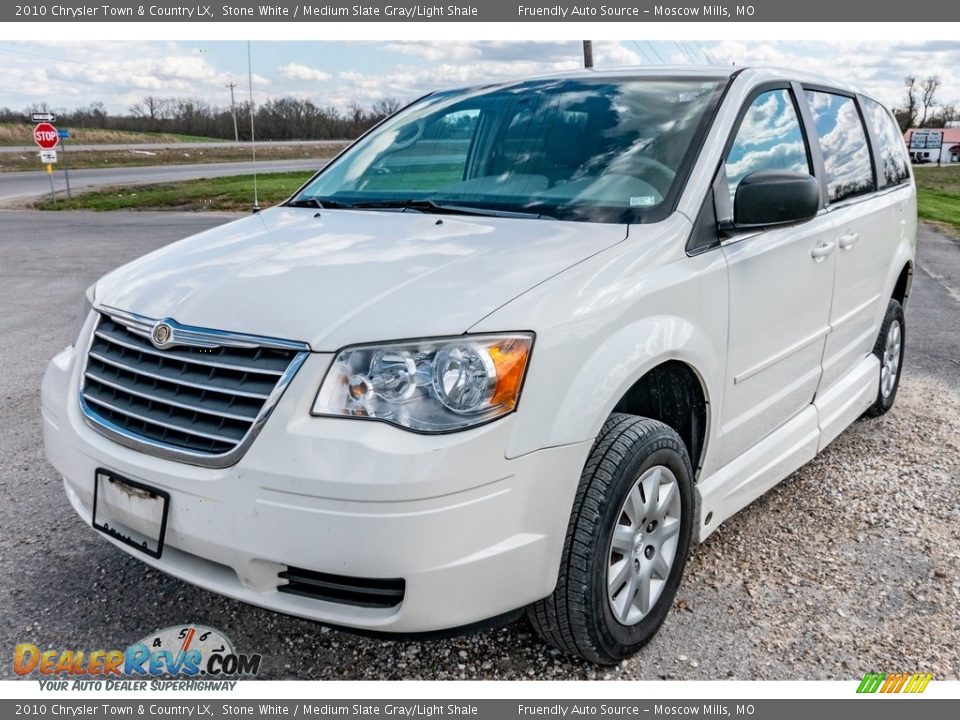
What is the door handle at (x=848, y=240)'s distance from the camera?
12.3ft

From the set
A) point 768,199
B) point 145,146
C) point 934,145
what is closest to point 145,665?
point 768,199

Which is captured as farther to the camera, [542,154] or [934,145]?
[934,145]

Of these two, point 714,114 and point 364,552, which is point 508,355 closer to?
point 364,552

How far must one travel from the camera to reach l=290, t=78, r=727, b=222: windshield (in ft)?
9.66

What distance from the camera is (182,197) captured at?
24.0 m

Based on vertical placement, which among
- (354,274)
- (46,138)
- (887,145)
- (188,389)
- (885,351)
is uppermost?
(46,138)

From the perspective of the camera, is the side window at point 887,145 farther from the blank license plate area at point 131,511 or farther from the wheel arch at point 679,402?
the blank license plate area at point 131,511

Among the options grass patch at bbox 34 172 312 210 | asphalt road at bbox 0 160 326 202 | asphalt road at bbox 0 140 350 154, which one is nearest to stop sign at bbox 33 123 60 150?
grass patch at bbox 34 172 312 210

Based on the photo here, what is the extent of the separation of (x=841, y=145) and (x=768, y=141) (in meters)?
0.89

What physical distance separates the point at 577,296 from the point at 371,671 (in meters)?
1.30

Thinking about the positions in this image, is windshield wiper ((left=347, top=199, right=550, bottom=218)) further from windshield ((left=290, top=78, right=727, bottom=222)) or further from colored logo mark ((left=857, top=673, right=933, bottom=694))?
colored logo mark ((left=857, top=673, right=933, bottom=694))

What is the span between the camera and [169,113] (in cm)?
7425

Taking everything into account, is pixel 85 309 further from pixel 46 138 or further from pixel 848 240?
pixel 46 138

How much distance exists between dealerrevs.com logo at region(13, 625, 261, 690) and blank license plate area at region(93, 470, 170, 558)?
430 mm
